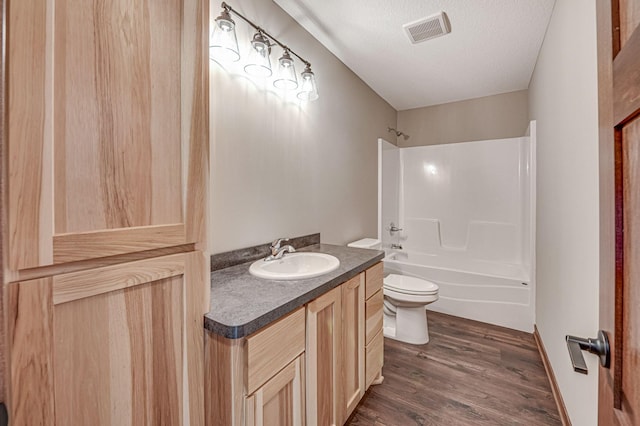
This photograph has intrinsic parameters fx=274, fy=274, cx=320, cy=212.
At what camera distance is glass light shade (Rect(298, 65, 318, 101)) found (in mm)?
Answer: 1873

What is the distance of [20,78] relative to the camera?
19.9 inches

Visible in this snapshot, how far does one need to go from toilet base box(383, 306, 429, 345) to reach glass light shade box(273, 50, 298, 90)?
2.01 m

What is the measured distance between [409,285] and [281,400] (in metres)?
1.76

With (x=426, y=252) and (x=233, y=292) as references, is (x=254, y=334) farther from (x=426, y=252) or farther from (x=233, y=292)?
(x=426, y=252)

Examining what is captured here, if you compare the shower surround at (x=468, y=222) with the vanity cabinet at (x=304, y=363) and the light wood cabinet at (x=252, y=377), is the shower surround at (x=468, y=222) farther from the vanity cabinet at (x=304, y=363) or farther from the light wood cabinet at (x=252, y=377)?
the light wood cabinet at (x=252, y=377)

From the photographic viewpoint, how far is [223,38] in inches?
53.6

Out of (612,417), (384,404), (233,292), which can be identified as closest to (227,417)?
(233,292)

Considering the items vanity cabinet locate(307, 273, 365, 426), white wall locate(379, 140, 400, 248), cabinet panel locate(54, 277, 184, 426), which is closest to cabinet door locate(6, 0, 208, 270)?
cabinet panel locate(54, 277, 184, 426)

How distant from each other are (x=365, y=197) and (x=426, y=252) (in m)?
1.36

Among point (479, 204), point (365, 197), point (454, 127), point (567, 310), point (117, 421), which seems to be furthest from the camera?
point (454, 127)

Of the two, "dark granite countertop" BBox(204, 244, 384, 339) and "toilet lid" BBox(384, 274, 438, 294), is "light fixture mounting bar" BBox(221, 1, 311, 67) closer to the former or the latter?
"dark granite countertop" BBox(204, 244, 384, 339)

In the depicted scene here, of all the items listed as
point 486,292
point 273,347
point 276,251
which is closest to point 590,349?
point 273,347

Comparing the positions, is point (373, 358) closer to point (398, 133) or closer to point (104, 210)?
point (104, 210)

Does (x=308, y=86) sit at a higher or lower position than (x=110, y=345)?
higher
